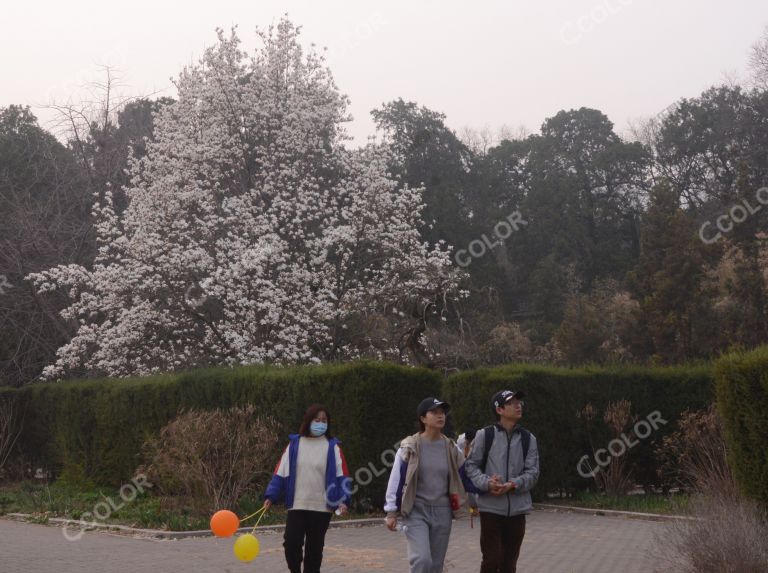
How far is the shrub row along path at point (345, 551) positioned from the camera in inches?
425

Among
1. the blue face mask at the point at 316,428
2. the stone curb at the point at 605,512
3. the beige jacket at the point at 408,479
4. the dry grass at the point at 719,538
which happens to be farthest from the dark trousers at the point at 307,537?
the stone curb at the point at 605,512

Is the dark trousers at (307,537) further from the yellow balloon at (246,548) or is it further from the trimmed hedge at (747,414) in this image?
the trimmed hedge at (747,414)

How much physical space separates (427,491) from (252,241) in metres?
18.9

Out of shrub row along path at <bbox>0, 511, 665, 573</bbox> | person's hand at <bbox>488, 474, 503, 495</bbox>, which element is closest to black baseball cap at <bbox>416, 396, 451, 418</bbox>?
person's hand at <bbox>488, 474, 503, 495</bbox>

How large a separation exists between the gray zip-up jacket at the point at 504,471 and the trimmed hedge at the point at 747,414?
3.00 m

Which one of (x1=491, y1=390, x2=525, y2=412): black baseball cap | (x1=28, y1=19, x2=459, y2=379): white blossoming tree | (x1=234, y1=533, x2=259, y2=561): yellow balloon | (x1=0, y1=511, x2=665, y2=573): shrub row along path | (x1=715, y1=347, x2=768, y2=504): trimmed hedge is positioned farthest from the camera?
(x1=28, y1=19, x2=459, y2=379): white blossoming tree

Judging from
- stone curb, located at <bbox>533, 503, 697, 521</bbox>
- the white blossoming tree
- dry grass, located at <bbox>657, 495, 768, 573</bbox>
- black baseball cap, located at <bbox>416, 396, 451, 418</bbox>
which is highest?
the white blossoming tree

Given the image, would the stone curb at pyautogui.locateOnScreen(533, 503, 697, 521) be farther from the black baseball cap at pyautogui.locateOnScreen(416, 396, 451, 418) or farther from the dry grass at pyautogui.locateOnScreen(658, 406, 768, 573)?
the black baseball cap at pyautogui.locateOnScreen(416, 396, 451, 418)

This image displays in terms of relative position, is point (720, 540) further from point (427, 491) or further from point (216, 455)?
point (216, 455)

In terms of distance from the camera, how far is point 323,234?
26.7 meters

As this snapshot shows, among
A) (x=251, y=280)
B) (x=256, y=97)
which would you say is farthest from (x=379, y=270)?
(x=256, y=97)

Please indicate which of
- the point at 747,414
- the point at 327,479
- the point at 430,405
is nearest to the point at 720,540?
the point at 747,414

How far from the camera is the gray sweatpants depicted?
285 inches

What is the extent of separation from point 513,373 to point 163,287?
10.9 meters
